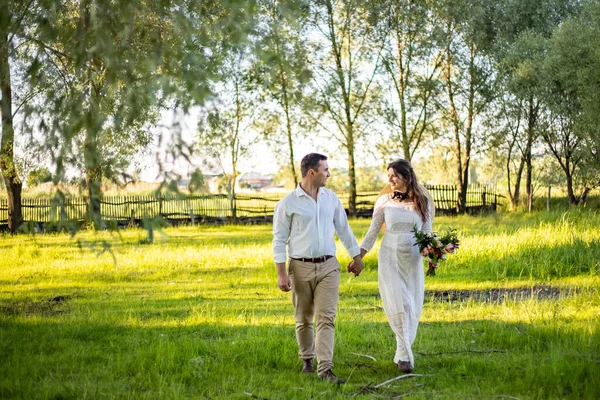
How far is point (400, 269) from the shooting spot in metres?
7.61

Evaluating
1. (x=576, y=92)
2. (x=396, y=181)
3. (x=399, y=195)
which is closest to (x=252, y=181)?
(x=576, y=92)

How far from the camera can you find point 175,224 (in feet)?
112

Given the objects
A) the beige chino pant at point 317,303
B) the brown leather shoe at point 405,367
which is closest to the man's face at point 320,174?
the beige chino pant at point 317,303

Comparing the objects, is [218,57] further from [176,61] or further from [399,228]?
[399,228]

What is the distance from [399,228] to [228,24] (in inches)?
123

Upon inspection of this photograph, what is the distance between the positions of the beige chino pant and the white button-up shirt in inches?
5.0

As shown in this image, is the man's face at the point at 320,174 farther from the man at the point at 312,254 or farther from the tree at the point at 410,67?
the tree at the point at 410,67

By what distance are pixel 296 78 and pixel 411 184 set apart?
2799 millimetres

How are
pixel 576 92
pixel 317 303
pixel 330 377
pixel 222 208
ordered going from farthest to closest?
pixel 222 208 < pixel 576 92 < pixel 317 303 < pixel 330 377

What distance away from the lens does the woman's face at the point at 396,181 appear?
25.1 feet

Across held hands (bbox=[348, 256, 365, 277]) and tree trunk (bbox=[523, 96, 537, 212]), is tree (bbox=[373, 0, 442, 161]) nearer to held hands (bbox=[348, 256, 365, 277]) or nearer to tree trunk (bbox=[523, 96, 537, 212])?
tree trunk (bbox=[523, 96, 537, 212])

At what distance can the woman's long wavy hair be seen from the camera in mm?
7656

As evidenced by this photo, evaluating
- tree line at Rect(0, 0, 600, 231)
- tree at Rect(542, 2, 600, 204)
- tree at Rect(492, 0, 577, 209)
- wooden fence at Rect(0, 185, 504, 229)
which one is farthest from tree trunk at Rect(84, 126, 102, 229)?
tree at Rect(492, 0, 577, 209)

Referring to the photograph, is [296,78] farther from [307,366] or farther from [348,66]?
[348,66]
